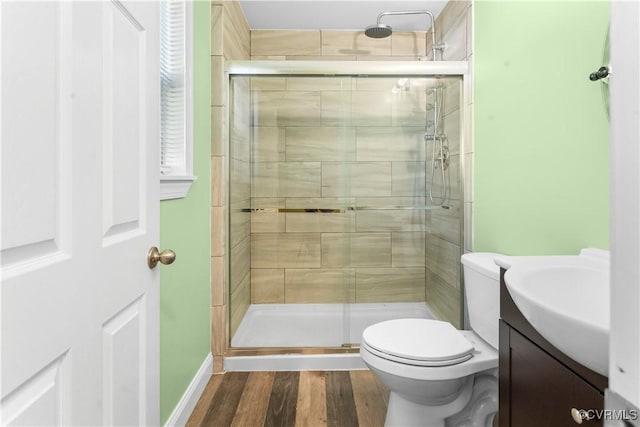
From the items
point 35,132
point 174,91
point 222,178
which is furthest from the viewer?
point 222,178

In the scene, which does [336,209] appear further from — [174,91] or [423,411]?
[423,411]

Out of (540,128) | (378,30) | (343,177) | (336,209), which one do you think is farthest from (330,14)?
(540,128)

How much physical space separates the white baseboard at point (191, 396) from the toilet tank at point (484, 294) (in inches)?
51.1

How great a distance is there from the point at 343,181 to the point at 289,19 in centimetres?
138

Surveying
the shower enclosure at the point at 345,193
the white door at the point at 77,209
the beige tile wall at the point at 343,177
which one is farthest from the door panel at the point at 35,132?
the beige tile wall at the point at 343,177

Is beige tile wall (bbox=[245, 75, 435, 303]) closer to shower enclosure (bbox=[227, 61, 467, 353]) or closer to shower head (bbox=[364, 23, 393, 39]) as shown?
shower enclosure (bbox=[227, 61, 467, 353])

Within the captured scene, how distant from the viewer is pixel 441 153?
95.7 inches

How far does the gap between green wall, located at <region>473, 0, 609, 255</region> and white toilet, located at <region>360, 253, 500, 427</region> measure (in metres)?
0.30

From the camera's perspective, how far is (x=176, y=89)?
175 cm

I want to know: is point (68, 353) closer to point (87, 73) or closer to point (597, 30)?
point (87, 73)

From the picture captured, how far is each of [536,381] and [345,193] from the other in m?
1.66

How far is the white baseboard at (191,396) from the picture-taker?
1599 millimetres

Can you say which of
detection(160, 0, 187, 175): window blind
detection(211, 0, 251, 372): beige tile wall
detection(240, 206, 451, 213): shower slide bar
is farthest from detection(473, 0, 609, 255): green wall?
detection(160, 0, 187, 175): window blind

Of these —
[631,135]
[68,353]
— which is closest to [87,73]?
[68,353]
